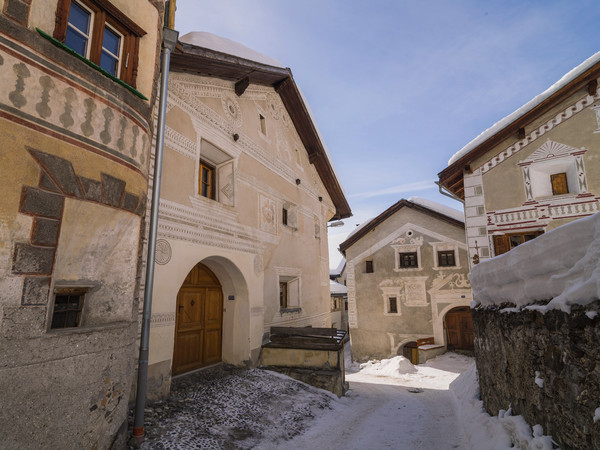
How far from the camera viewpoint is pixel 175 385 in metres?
6.62

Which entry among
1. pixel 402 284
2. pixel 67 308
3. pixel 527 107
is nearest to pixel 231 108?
pixel 67 308

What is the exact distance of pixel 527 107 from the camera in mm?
10320

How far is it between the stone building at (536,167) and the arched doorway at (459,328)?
961 centimetres

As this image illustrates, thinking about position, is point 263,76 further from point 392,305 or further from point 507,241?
point 392,305

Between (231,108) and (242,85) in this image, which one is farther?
(242,85)

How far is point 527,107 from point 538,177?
209cm

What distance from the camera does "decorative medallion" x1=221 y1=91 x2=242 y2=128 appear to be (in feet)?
30.4

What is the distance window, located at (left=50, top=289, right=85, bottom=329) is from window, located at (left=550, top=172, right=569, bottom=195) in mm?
11869

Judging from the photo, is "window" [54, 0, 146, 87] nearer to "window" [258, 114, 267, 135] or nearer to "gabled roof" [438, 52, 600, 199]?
"window" [258, 114, 267, 135]

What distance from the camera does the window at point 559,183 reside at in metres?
10.1

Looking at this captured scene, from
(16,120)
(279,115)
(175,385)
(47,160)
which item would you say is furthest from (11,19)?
(279,115)

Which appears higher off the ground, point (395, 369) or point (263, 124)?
point (263, 124)

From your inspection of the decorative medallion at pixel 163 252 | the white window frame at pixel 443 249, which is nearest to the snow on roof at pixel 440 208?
the white window frame at pixel 443 249

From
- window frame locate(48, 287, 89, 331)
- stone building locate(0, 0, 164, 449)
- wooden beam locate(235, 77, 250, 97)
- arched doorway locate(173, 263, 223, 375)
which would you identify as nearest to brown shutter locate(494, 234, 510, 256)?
arched doorway locate(173, 263, 223, 375)
